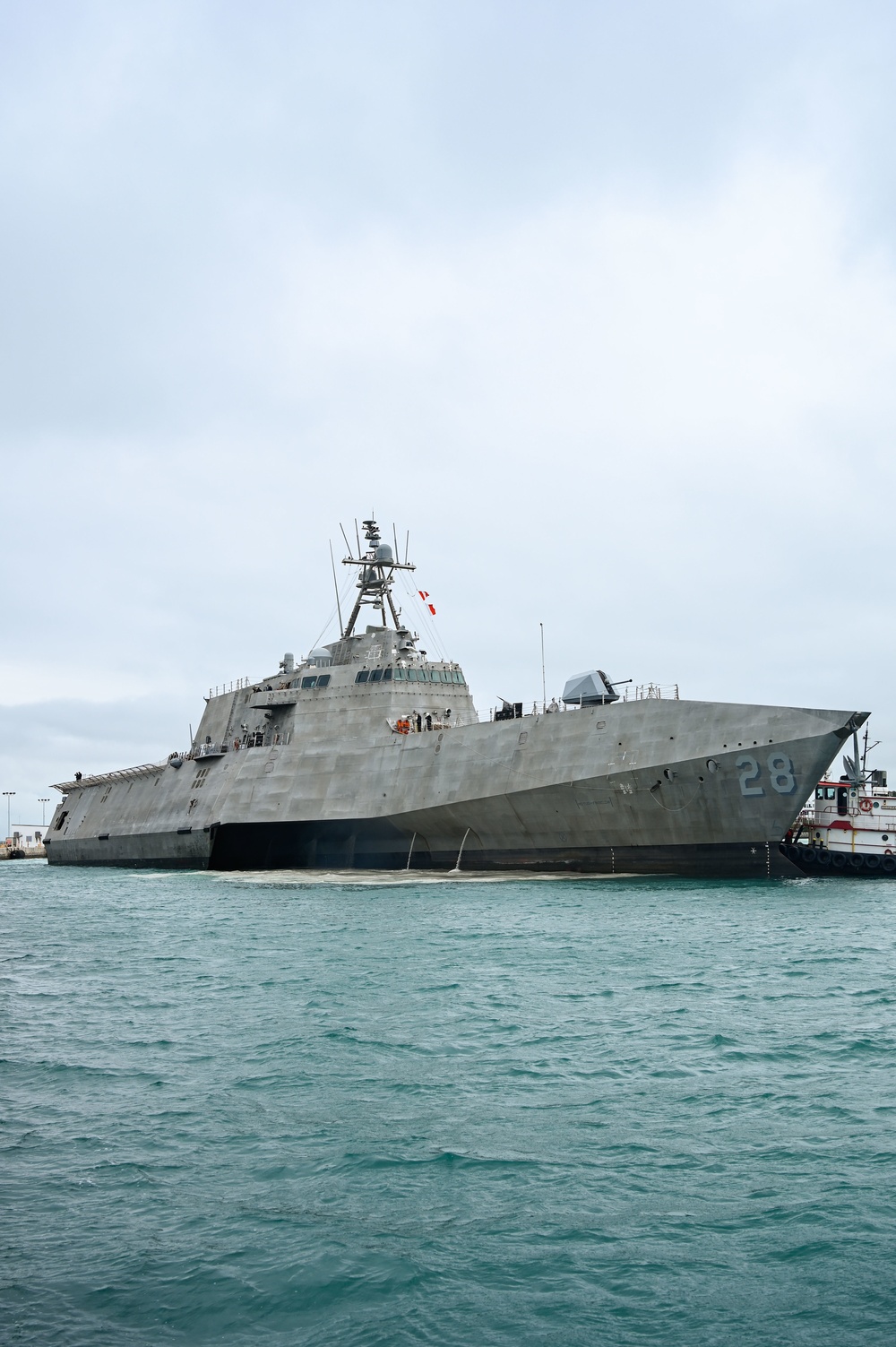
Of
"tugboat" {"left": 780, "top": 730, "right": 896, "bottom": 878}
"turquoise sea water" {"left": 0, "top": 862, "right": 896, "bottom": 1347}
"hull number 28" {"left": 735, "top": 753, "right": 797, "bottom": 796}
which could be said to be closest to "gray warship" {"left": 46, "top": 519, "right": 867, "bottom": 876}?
"hull number 28" {"left": 735, "top": 753, "right": 797, "bottom": 796}

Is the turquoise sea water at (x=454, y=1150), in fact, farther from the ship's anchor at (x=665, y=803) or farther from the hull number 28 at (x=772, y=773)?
the ship's anchor at (x=665, y=803)

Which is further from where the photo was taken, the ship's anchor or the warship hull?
the ship's anchor

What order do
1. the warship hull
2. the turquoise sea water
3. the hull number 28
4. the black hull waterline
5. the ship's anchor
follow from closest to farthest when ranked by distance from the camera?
the turquoise sea water, the hull number 28, the warship hull, the ship's anchor, the black hull waterline

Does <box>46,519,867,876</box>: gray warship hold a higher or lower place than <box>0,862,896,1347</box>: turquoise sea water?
higher

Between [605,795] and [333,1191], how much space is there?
20.7 m

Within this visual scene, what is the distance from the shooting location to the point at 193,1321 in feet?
17.4

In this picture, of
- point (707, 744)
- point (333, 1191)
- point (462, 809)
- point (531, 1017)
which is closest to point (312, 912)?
point (462, 809)

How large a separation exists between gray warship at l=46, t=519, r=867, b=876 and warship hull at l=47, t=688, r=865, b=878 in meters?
0.05

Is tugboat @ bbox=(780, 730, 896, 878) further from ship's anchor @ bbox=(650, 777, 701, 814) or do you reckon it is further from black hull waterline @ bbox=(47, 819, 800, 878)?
ship's anchor @ bbox=(650, 777, 701, 814)

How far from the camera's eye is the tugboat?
109ft

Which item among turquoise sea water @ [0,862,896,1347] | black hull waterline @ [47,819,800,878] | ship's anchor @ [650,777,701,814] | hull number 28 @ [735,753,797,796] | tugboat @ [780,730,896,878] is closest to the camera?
turquoise sea water @ [0,862,896,1347]

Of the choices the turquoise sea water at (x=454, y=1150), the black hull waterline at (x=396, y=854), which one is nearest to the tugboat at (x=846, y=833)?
the black hull waterline at (x=396, y=854)

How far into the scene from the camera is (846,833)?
111 ft

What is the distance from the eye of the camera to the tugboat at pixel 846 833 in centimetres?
3312
